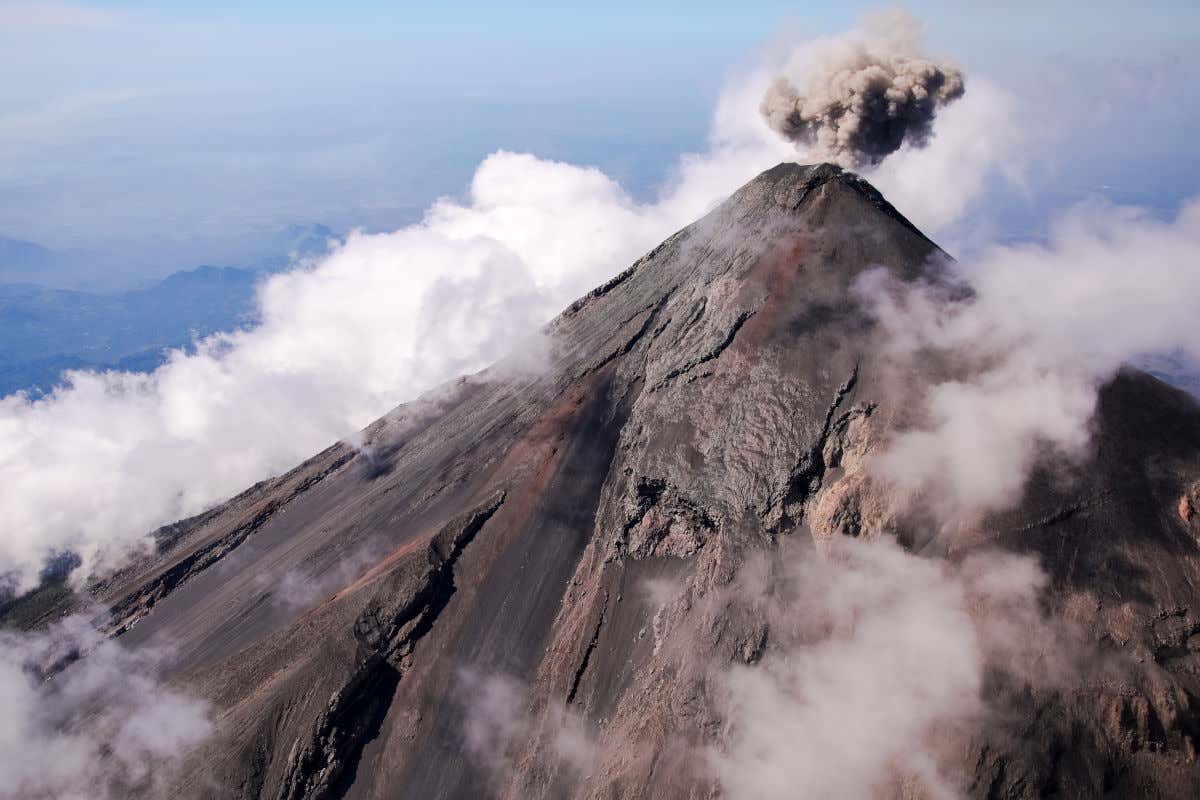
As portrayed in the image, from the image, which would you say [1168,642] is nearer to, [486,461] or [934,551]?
[934,551]

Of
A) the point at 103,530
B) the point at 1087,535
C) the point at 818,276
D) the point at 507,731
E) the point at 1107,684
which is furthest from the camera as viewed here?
the point at 103,530

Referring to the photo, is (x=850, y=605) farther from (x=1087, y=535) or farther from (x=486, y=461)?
(x=486, y=461)

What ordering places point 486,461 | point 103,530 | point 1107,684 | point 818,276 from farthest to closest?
point 103,530 < point 486,461 < point 818,276 < point 1107,684

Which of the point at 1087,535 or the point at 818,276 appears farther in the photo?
the point at 818,276

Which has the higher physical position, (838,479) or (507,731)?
(838,479)

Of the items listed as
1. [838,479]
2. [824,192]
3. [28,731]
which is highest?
[824,192]

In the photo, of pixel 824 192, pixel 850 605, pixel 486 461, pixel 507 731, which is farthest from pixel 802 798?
pixel 824 192
